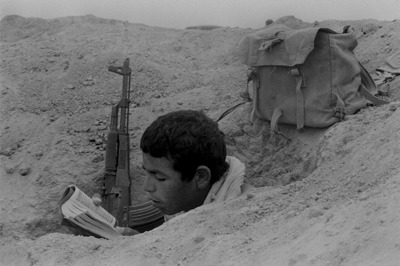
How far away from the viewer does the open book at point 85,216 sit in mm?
3945

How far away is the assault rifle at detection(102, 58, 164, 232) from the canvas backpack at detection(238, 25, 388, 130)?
1116mm

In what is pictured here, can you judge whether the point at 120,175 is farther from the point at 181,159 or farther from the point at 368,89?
the point at 368,89

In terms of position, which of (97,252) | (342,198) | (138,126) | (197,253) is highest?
(342,198)

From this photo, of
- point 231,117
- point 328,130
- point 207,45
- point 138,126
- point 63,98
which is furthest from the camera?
point 207,45

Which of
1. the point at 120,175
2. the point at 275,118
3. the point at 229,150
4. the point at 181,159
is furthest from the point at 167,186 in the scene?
the point at 120,175

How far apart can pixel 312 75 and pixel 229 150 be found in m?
0.93

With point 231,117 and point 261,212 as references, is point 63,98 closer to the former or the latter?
point 231,117

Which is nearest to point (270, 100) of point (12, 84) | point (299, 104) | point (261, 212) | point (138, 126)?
point (299, 104)

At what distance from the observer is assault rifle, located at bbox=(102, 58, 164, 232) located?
500 centimetres

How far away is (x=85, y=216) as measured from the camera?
3973 mm

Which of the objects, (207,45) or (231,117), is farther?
(207,45)

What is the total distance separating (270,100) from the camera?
482 centimetres

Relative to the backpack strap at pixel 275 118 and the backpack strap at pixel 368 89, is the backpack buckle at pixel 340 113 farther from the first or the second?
the backpack strap at pixel 275 118

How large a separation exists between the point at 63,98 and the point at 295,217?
393 centimetres
